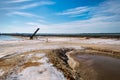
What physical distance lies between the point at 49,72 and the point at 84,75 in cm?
324

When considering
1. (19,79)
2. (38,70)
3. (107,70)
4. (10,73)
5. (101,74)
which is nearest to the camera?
(19,79)

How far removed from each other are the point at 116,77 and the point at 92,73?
2.07 m

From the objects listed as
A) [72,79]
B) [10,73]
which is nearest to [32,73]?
[10,73]

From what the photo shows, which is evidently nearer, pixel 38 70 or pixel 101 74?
pixel 38 70

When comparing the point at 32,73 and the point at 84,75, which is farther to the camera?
the point at 84,75

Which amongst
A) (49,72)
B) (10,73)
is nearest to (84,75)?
(49,72)

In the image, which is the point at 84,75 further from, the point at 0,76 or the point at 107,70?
the point at 0,76

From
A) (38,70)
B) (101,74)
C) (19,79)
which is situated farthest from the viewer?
(101,74)

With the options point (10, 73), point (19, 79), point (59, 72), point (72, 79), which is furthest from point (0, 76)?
point (72, 79)

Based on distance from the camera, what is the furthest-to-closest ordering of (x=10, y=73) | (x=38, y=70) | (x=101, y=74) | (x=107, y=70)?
1. (x=107, y=70)
2. (x=101, y=74)
3. (x=38, y=70)
4. (x=10, y=73)

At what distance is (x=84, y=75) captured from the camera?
40.4 ft

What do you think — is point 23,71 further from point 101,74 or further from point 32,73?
point 101,74

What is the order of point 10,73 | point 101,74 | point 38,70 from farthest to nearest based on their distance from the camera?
point 101,74, point 38,70, point 10,73

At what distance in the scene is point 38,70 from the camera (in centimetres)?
1163
